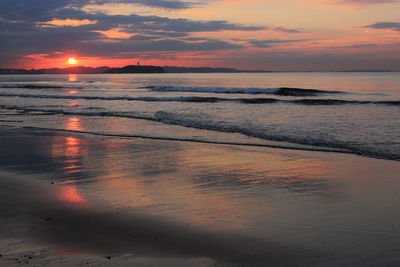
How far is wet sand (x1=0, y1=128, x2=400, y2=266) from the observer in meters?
4.39

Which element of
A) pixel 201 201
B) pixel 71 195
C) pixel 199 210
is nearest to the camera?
pixel 199 210

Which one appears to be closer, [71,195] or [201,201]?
[201,201]

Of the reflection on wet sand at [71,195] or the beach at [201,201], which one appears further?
the reflection on wet sand at [71,195]

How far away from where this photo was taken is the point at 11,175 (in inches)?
316

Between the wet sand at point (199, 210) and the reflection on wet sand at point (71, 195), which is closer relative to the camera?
the wet sand at point (199, 210)

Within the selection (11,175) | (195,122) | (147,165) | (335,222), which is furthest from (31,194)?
(195,122)

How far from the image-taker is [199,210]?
5.83 meters

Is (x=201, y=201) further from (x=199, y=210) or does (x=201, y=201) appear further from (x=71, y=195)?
(x=71, y=195)

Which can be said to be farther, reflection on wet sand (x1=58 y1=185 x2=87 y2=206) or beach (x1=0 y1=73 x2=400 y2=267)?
reflection on wet sand (x1=58 y1=185 x2=87 y2=206)

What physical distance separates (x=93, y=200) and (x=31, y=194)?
113 cm

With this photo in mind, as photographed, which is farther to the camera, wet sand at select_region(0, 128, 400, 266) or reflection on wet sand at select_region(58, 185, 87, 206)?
reflection on wet sand at select_region(58, 185, 87, 206)

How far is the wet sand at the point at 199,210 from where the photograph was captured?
4.39m

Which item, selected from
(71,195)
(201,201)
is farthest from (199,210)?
(71,195)

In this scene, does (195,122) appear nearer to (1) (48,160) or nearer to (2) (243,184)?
(1) (48,160)
